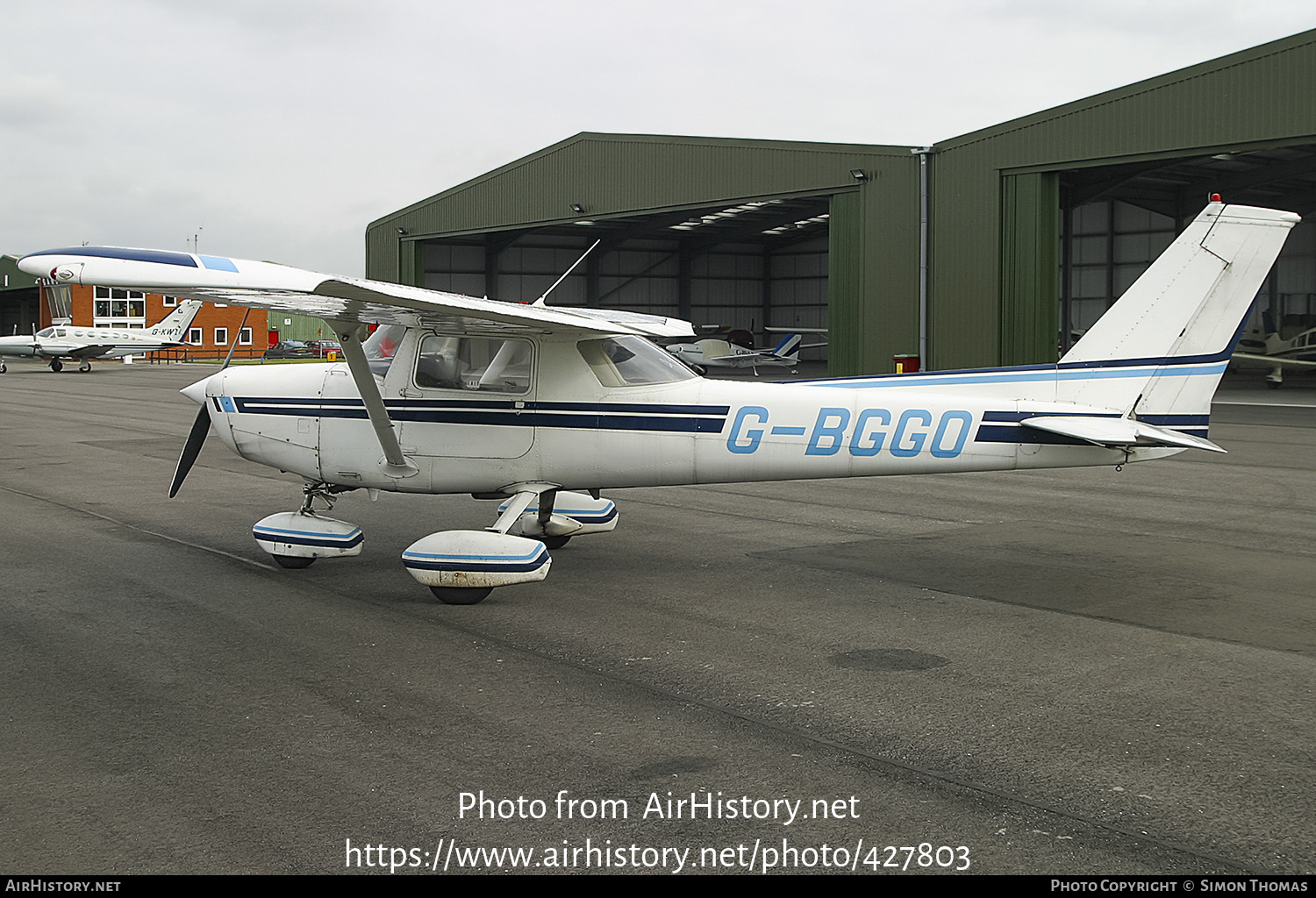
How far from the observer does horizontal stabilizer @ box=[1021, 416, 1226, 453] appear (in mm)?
7000

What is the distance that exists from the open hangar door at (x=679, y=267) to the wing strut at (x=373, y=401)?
37.3 m

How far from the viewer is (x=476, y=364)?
820cm

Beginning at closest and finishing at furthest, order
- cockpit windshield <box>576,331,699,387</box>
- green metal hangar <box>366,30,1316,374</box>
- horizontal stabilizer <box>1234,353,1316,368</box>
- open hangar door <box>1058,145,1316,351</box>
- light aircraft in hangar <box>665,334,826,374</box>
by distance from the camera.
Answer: cockpit windshield <box>576,331,699,387</box> < green metal hangar <box>366,30,1316,374</box> < horizontal stabilizer <box>1234,353,1316,368</box> < open hangar door <box>1058,145,1316,351</box> < light aircraft in hangar <box>665,334,826,374</box>

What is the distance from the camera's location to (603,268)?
5459cm

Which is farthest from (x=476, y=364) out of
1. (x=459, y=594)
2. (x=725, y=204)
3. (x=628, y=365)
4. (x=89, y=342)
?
(x=89, y=342)

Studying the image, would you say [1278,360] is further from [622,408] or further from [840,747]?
[840,747]

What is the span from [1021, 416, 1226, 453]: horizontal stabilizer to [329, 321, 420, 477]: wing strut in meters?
4.40

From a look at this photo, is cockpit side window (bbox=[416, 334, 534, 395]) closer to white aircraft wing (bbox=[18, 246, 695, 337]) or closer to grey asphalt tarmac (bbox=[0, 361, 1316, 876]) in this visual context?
white aircraft wing (bbox=[18, 246, 695, 337])

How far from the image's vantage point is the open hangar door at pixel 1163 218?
3403cm

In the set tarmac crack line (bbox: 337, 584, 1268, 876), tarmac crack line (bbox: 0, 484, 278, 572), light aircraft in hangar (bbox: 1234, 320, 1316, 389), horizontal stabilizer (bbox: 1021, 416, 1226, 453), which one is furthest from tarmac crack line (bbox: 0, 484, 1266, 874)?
light aircraft in hangar (bbox: 1234, 320, 1316, 389)

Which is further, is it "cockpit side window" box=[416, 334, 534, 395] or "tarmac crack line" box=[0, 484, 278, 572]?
"tarmac crack line" box=[0, 484, 278, 572]

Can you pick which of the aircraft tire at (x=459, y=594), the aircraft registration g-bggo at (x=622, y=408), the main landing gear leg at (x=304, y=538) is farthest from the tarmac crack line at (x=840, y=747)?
the aircraft registration g-bggo at (x=622, y=408)

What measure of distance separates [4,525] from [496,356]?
5.79 metres
